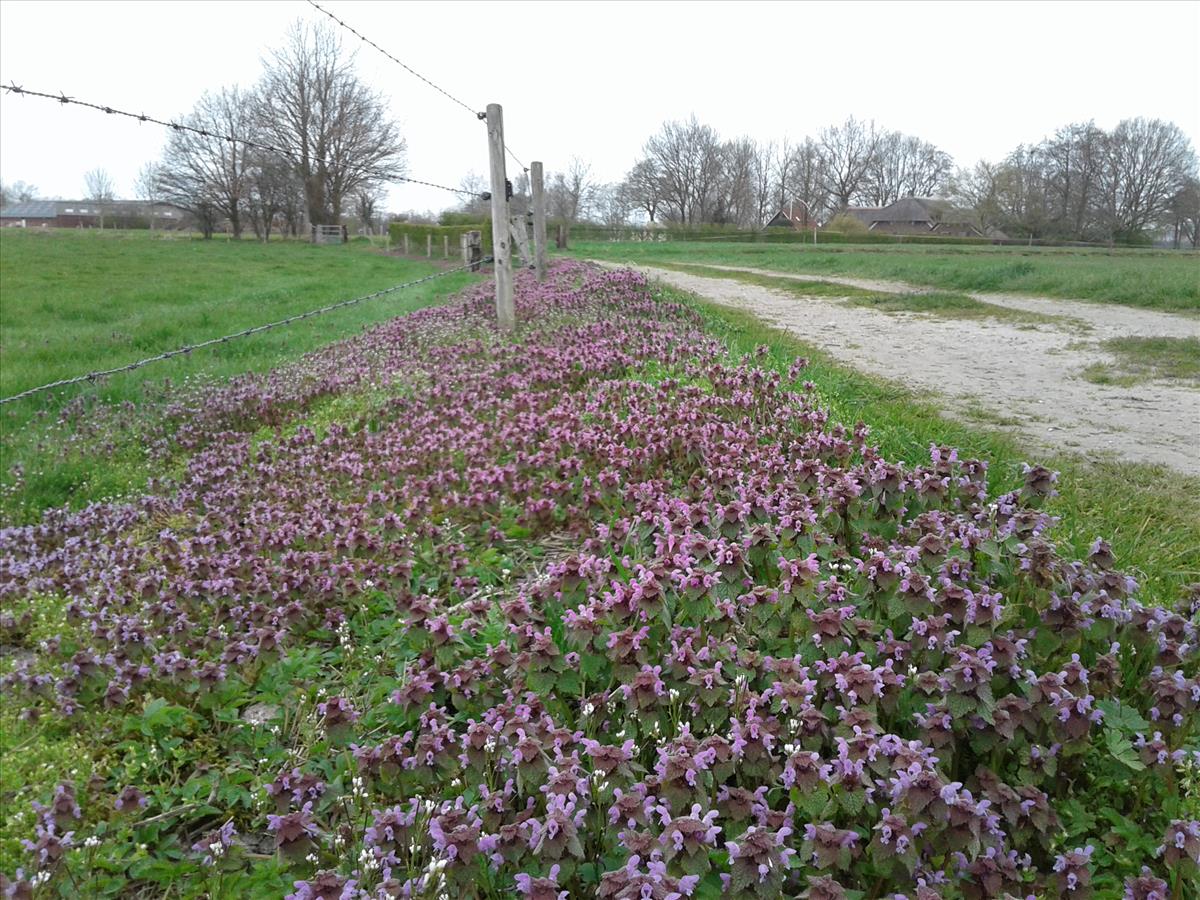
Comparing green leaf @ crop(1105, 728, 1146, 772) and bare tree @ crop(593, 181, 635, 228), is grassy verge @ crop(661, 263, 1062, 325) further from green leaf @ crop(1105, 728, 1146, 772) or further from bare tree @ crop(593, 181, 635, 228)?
bare tree @ crop(593, 181, 635, 228)

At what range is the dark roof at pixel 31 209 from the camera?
374 feet

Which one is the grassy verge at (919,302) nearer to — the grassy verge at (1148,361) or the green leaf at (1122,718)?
the grassy verge at (1148,361)

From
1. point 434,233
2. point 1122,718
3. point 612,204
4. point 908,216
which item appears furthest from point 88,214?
point 1122,718

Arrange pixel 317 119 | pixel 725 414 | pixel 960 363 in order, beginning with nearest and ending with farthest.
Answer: pixel 725 414 < pixel 960 363 < pixel 317 119

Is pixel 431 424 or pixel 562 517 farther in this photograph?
pixel 431 424

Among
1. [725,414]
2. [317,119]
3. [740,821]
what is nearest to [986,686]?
[740,821]

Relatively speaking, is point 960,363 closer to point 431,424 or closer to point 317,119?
point 431,424

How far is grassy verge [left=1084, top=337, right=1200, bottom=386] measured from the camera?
761cm

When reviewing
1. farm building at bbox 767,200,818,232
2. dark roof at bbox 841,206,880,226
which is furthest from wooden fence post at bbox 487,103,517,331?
dark roof at bbox 841,206,880,226

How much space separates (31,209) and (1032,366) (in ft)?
458

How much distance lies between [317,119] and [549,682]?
68713mm

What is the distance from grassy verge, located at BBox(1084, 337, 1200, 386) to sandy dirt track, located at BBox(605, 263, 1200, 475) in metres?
0.19

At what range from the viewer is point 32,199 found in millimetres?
120875

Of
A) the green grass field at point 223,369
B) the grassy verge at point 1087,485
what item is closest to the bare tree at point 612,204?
the green grass field at point 223,369
